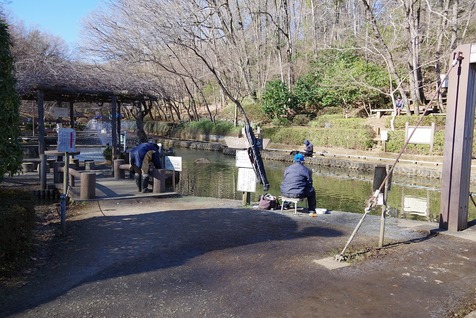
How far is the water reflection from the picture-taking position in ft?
38.7

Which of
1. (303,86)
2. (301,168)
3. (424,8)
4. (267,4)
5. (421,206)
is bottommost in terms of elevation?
(421,206)

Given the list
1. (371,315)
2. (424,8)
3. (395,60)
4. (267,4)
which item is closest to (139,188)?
(371,315)

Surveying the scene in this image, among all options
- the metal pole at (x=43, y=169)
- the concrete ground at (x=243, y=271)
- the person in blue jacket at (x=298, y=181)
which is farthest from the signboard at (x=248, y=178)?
the metal pole at (x=43, y=169)

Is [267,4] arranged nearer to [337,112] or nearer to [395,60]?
[337,112]

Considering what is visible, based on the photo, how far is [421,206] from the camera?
12172mm

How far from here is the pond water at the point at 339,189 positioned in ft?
38.7

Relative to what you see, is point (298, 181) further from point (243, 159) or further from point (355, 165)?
point (355, 165)

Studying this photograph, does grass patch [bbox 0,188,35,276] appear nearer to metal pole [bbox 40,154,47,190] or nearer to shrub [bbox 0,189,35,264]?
shrub [bbox 0,189,35,264]

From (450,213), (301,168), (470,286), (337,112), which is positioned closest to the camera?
(470,286)

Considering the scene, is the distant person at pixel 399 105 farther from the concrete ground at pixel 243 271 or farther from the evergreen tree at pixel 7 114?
the evergreen tree at pixel 7 114

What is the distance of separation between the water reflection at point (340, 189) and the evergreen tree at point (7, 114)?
7.93m

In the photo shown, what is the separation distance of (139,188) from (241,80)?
28.3 metres

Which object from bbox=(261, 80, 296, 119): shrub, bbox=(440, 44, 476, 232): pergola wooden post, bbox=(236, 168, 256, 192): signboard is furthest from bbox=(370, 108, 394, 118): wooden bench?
bbox=(440, 44, 476, 232): pergola wooden post

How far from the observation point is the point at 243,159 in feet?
30.0
